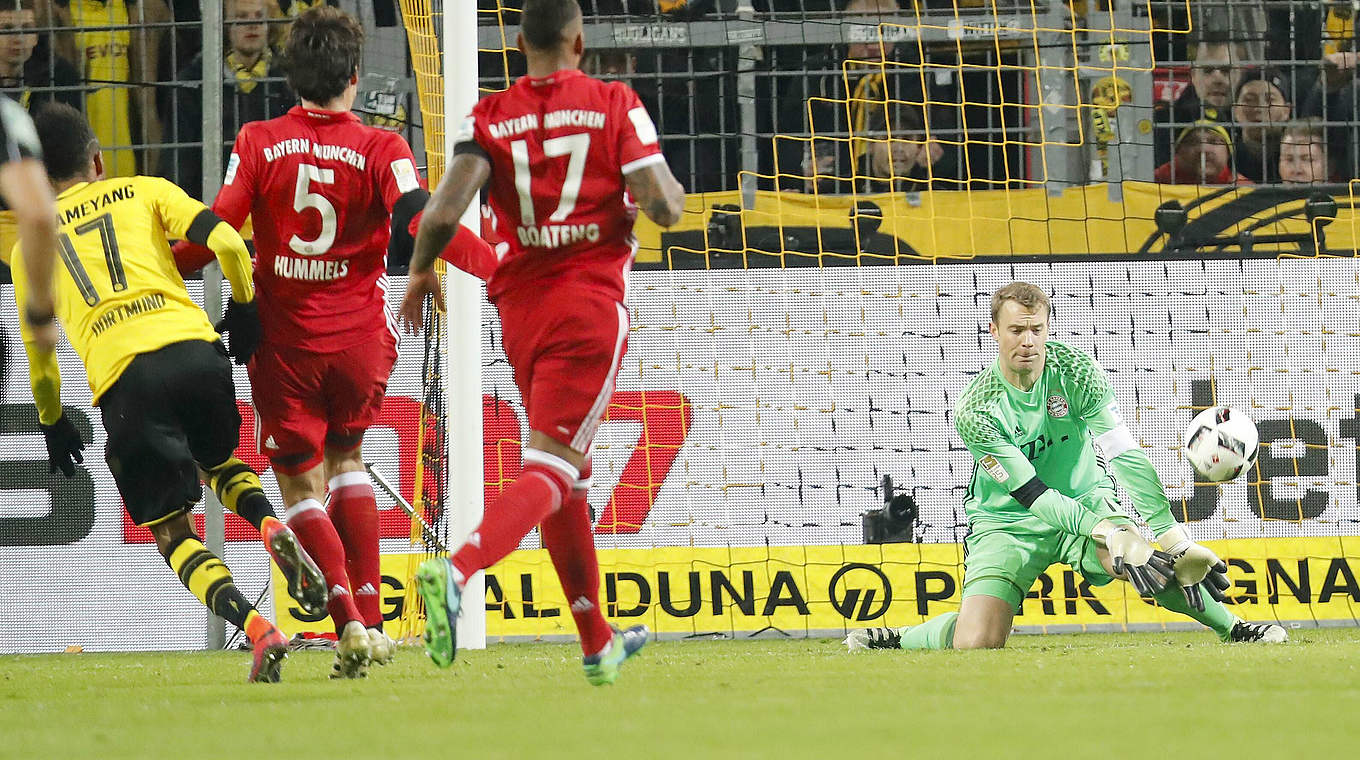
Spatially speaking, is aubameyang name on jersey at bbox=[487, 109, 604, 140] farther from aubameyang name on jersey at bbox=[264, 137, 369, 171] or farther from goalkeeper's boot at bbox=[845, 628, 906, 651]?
goalkeeper's boot at bbox=[845, 628, 906, 651]

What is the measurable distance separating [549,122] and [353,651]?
164 cm

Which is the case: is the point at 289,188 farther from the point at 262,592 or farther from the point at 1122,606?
the point at 1122,606

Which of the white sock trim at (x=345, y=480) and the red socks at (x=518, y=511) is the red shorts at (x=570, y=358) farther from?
the white sock trim at (x=345, y=480)

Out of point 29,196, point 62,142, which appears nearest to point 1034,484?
point 62,142

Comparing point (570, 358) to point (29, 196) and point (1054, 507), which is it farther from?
point (1054, 507)

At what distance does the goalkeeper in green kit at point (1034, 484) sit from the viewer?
6129 mm

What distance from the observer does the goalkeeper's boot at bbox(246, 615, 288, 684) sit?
15.6 ft

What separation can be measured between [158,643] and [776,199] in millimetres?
3749

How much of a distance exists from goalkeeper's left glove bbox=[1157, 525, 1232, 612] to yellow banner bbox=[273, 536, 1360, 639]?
5.88 ft

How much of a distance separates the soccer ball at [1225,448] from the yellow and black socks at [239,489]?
10.9 feet

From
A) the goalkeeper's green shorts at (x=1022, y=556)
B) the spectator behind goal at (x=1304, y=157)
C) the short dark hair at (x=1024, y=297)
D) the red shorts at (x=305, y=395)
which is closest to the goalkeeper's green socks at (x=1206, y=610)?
the goalkeeper's green shorts at (x=1022, y=556)

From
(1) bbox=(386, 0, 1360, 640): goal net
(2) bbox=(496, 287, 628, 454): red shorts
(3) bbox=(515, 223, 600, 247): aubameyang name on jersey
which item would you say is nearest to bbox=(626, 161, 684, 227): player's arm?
(3) bbox=(515, 223, 600, 247): aubameyang name on jersey

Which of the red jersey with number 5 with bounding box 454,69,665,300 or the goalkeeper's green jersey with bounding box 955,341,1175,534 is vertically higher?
the red jersey with number 5 with bounding box 454,69,665,300

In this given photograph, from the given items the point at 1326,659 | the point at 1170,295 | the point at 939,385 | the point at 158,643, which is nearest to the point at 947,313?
the point at 939,385
